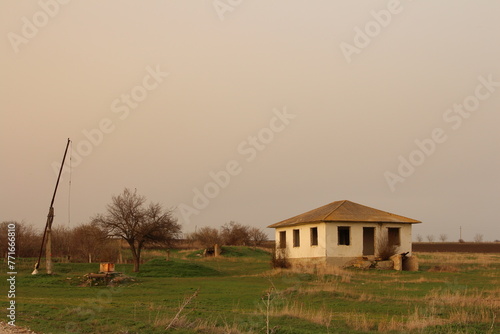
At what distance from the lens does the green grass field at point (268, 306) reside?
13.3 metres

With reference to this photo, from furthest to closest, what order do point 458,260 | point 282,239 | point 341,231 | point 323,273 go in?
point 458,260 < point 282,239 < point 341,231 < point 323,273

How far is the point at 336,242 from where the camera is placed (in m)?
38.2

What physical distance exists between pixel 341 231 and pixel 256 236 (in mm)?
40892

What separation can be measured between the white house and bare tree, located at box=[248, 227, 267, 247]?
39.0 m

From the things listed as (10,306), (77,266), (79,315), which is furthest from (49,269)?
(79,315)

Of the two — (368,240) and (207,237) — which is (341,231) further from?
(207,237)

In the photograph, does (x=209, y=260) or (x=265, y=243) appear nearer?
(x=209, y=260)

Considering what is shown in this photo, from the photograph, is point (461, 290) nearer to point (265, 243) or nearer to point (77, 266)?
point (77, 266)

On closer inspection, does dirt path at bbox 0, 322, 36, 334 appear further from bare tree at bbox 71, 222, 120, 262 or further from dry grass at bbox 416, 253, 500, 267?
dry grass at bbox 416, 253, 500, 267

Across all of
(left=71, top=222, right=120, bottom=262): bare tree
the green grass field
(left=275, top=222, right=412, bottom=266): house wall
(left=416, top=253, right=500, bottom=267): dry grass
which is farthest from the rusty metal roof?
(left=71, top=222, right=120, bottom=262): bare tree

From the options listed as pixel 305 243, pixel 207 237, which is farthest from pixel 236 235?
pixel 305 243

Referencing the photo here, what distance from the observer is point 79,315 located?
1478cm

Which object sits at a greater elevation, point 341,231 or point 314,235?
point 341,231

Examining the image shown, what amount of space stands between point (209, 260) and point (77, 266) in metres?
16.1
